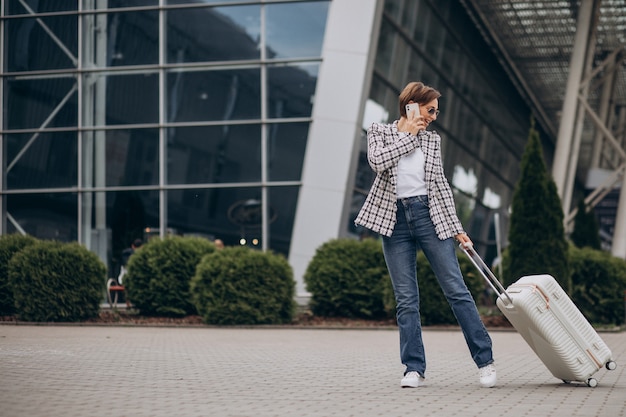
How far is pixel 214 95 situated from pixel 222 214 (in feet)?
7.83

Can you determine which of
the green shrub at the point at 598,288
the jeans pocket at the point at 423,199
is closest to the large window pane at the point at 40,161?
the green shrub at the point at 598,288

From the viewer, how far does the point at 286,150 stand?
21.9 meters

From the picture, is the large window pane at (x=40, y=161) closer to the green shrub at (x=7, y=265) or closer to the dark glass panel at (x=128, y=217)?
the dark glass panel at (x=128, y=217)

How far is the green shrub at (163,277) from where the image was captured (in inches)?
682

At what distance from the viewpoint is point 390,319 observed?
17250mm

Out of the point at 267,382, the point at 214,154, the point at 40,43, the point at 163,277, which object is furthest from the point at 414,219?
the point at 40,43

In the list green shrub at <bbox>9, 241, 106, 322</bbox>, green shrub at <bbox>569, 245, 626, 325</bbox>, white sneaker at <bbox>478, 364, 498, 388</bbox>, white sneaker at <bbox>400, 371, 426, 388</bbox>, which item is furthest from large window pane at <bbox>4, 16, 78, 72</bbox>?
white sneaker at <bbox>478, 364, 498, 388</bbox>

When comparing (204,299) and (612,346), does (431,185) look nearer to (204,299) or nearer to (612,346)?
(612,346)

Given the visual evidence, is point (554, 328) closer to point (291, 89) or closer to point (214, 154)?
point (291, 89)

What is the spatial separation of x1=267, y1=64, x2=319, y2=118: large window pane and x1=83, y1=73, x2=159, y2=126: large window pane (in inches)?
98.9

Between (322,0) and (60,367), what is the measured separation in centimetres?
1485

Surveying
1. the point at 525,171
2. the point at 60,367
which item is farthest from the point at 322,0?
the point at 60,367

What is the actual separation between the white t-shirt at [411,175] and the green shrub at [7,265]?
11.0m

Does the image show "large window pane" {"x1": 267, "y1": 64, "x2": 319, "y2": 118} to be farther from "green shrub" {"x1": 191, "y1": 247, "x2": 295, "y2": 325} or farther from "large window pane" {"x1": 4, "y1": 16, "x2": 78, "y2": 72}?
"green shrub" {"x1": 191, "y1": 247, "x2": 295, "y2": 325}
